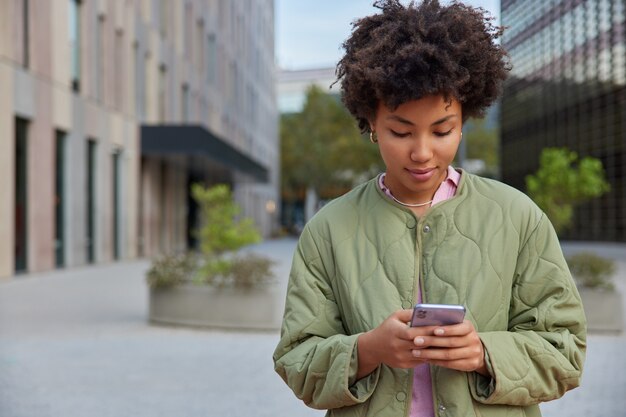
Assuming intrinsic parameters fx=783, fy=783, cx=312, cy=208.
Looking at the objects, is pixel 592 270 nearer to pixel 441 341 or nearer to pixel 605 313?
pixel 605 313

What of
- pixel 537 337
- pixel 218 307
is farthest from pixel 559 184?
pixel 537 337

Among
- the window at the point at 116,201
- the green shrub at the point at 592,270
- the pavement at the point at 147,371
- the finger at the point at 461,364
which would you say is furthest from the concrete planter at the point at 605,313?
the window at the point at 116,201

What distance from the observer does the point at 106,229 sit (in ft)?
83.5

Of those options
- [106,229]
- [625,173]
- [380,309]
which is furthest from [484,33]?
[625,173]

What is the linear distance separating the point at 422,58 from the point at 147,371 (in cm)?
618

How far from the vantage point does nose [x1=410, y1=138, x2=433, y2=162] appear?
173 cm

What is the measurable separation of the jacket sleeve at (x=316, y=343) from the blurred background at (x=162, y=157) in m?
0.49

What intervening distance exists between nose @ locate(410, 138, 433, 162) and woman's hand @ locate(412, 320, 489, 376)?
393 millimetres

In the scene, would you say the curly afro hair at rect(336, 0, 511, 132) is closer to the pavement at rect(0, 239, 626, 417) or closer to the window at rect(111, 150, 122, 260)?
the pavement at rect(0, 239, 626, 417)

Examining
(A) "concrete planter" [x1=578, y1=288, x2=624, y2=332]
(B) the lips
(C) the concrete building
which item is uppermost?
(C) the concrete building

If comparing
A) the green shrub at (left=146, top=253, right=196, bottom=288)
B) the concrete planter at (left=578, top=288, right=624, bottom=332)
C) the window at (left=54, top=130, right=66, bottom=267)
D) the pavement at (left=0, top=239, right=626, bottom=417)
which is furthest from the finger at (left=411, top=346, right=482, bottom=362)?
the window at (left=54, top=130, right=66, bottom=267)

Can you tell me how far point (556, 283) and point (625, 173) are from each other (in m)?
43.8

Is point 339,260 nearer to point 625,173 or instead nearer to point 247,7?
point 625,173

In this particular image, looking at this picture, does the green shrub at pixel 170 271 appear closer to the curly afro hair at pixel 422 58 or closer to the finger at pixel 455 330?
the curly afro hair at pixel 422 58
